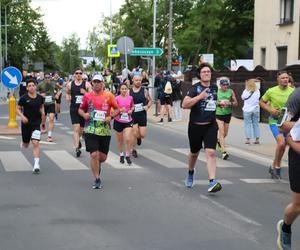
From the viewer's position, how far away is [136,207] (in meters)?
7.59

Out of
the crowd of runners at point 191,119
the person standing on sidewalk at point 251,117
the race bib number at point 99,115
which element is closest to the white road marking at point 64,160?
the crowd of runners at point 191,119

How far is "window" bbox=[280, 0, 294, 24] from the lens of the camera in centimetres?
3369

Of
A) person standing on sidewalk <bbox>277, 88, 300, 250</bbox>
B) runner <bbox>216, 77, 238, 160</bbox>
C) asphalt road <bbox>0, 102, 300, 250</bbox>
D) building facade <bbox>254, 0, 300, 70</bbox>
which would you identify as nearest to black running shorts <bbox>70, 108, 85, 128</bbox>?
asphalt road <bbox>0, 102, 300, 250</bbox>

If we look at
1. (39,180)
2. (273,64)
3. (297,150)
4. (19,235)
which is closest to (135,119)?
(39,180)

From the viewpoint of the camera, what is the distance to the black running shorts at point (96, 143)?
29.1 ft

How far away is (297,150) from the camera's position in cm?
516

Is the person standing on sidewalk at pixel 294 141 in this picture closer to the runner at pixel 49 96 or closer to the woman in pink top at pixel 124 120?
the woman in pink top at pixel 124 120

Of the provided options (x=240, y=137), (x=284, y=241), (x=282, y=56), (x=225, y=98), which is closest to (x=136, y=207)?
(x=284, y=241)

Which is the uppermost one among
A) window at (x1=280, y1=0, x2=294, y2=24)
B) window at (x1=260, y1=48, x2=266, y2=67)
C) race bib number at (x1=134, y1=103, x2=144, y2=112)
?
window at (x1=280, y1=0, x2=294, y2=24)

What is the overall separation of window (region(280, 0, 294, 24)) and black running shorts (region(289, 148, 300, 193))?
96.4 ft

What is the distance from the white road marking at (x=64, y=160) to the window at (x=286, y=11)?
77.2 ft

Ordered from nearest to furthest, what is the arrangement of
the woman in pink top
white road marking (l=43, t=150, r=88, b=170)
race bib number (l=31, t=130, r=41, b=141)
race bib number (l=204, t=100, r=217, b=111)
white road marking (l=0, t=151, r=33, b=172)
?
race bib number (l=204, t=100, r=217, b=111)
race bib number (l=31, t=130, r=41, b=141)
white road marking (l=0, t=151, r=33, b=172)
white road marking (l=43, t=150, r=88, b=170)
the woman in pink top

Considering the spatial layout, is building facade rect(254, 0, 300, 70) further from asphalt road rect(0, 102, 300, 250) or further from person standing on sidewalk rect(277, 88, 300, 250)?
person standing on sidewalk rect(277, 88, 300, 250)

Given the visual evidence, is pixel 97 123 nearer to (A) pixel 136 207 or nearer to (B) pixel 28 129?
(A) pixel 136 207
